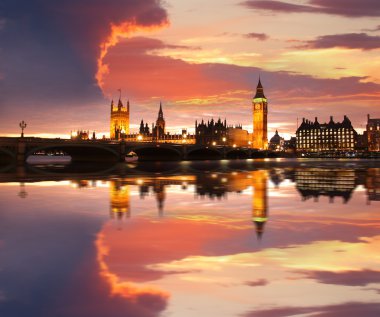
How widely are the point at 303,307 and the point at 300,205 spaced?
37.5 feet

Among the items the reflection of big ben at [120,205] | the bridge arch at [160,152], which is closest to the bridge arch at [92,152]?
the bridge arch at [160,152]

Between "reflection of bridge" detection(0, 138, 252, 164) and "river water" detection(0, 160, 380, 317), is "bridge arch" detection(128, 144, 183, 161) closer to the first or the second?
"reflection of bridge" detection(0, 138, 252, 164)

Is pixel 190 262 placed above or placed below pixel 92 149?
below

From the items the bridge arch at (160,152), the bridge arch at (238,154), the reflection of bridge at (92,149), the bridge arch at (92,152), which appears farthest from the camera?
the bridge arch at (238,154)

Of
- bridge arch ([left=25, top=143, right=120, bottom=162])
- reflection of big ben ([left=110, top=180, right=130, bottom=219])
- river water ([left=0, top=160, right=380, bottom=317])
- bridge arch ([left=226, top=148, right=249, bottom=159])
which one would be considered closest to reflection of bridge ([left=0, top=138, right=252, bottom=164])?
bridge arch ([left=25, top=143, right=120, bottom=162])

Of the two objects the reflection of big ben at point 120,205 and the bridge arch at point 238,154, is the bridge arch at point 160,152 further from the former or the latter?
the reflection of big ben at point 120,205

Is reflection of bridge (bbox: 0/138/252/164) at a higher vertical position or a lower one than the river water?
higher

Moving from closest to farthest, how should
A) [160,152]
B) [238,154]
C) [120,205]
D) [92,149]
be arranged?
[120,205], [92,149], [160,152], [238,154]

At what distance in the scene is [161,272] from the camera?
7773mm

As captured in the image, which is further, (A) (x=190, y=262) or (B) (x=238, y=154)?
(B) (x=238, y=154)

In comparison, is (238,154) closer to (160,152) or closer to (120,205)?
(160,152)

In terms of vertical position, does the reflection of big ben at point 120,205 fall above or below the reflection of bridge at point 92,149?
below

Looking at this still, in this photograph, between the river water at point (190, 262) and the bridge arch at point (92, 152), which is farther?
the bridge arch at point (92, 152)

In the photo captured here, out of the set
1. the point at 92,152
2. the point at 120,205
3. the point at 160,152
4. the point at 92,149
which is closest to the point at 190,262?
the point at 120,205
